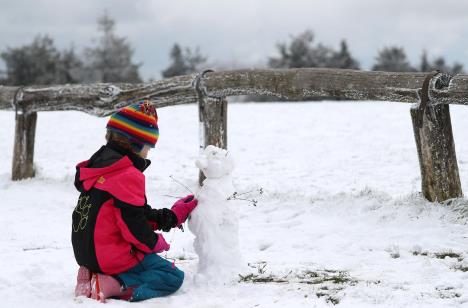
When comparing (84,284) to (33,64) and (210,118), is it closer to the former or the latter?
(210,118)

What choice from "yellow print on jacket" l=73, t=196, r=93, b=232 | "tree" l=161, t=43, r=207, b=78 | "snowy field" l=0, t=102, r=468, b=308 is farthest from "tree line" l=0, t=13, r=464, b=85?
"yellow print on jacket" l=73, t=196, r=93, b=232

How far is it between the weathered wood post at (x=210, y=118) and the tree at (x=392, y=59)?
31.3 m

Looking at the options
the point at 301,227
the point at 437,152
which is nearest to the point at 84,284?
the point at 301,227

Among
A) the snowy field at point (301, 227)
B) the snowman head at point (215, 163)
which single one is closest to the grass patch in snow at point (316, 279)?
the snowy field at point (301, 227)

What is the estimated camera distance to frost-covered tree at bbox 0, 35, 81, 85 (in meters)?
33.0

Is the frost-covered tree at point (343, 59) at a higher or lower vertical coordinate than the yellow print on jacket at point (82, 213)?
higher

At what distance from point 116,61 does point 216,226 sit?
121ft

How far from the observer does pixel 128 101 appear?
8.01m

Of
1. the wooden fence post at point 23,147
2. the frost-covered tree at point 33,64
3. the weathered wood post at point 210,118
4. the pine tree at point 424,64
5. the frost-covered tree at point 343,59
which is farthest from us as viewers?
the pine tree at point 424,64

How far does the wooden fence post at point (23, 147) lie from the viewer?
866cm

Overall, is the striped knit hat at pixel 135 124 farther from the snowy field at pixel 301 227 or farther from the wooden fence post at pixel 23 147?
the wooden fence post at pixel 23 147

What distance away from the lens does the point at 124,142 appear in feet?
13.1

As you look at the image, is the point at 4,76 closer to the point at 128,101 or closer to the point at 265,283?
the point at 128,101

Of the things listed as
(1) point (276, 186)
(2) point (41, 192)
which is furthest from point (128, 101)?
(1) point (276, 186)
